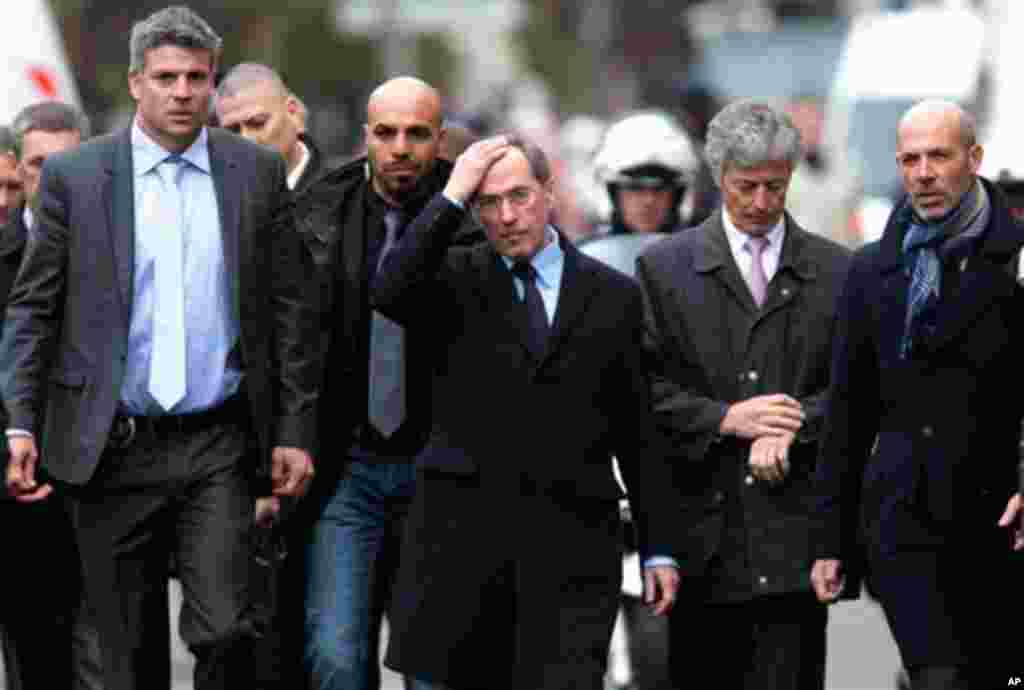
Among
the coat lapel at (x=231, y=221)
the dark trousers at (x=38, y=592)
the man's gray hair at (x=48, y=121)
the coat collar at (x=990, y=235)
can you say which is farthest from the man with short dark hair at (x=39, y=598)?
the coat collar at (x=990, y=235)

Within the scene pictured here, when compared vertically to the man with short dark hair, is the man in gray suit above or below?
above

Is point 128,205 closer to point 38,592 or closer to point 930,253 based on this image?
point 38,592

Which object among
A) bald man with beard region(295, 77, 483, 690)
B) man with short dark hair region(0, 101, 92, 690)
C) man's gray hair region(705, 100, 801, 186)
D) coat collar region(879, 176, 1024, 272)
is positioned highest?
man's gray hair region(705, 100, 801, 186)

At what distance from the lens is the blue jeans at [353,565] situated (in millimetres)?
9258

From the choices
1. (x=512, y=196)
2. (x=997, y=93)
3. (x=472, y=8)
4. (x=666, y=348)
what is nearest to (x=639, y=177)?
(x=666, y=348)

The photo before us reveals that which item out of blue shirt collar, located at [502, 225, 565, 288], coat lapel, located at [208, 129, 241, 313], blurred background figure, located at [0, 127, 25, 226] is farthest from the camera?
blurred background figure, located at [0, 127, 25, 226]

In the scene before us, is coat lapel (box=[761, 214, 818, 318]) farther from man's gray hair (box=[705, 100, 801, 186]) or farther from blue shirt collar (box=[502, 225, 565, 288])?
blue shirt collar (box=[502, 225, 565, 288])

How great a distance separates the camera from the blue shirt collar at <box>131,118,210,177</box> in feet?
28.9

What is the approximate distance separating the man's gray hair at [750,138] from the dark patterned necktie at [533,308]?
842mm

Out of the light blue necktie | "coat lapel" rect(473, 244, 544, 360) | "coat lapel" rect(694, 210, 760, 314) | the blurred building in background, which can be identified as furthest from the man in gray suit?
the blurred building in background

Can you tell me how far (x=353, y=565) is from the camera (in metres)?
9.25

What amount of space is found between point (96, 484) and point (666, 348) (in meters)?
1.64

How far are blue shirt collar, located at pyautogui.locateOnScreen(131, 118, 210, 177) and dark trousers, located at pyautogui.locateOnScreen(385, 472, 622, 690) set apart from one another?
110 cm

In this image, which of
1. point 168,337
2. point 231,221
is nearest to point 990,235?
point 231,221
